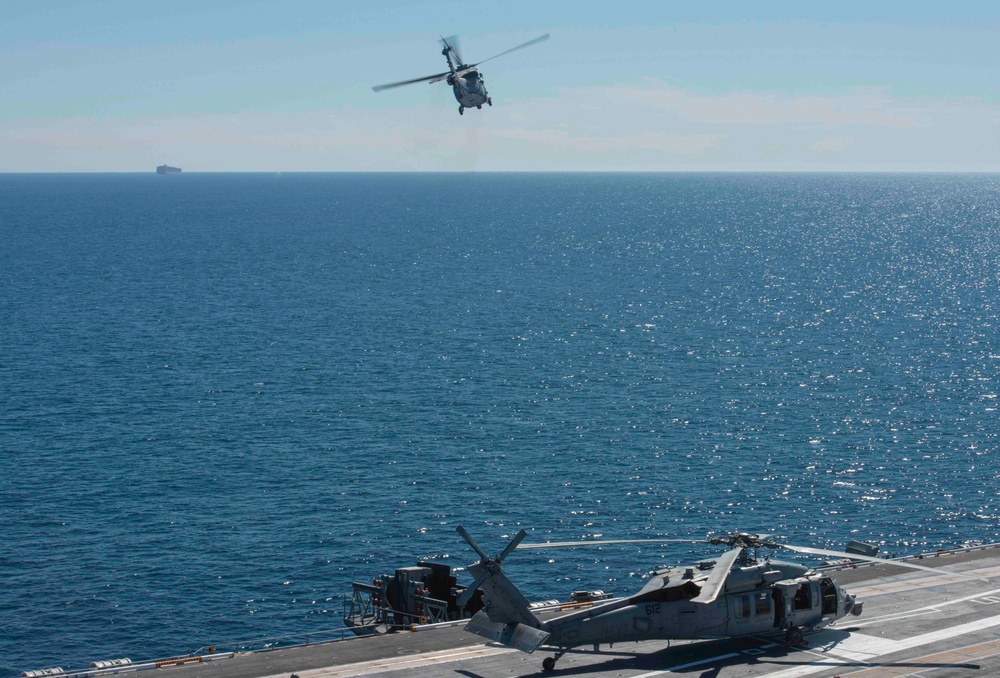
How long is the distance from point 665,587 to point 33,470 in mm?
59780

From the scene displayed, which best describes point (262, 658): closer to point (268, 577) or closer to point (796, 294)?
point (268, 577)

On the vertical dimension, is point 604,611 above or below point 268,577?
above

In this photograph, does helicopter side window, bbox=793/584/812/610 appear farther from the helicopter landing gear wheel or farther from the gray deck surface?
the helicopter landing gear wheel

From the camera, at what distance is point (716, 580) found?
43.9m

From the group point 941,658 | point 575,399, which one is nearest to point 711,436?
point 575,399

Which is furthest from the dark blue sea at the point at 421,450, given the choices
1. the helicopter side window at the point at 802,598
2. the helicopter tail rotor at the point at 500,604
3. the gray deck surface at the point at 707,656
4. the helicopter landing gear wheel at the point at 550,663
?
the helicopter side window at the point at 802,598

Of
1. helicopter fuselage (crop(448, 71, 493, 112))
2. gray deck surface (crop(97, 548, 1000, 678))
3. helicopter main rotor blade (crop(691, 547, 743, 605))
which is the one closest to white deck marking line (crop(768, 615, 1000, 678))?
gray deck surface (crop(97, 548, 1000, 678))

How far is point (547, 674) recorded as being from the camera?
4469 centimetres

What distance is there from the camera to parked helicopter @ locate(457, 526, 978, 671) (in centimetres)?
4359

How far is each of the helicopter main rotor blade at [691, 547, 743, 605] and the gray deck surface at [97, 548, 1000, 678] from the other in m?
3.41

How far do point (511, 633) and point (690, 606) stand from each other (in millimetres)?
7761

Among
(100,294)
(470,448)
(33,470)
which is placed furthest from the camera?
(100,294)

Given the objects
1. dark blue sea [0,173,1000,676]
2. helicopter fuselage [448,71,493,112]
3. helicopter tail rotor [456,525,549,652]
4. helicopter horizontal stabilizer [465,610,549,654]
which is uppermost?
helicopter fuselage [448,71,493,112]

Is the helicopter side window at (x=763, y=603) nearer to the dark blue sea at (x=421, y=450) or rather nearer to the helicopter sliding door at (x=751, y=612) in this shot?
the helicopter sliding door at (x=751, y=612)
